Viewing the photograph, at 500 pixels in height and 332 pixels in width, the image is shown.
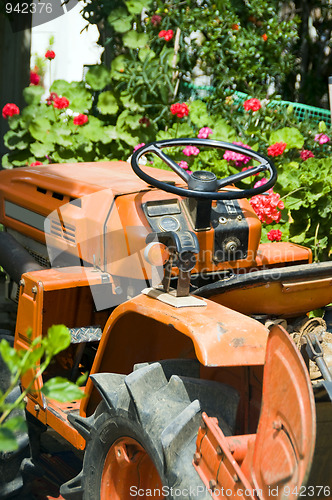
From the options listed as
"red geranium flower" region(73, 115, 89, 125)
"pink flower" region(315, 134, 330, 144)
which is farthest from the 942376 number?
"pink flower" region(315, 134, 330, 144)

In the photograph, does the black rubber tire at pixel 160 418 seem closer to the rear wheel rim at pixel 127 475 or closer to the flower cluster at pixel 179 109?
the rear wheel rim at pixel 127 475

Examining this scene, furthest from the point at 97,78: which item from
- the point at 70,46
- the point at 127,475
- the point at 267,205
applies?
the point at 70,46

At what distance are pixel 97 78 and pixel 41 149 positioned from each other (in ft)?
2.70

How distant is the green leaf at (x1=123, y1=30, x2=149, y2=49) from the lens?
5.41 m

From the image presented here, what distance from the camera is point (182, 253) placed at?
1938mm

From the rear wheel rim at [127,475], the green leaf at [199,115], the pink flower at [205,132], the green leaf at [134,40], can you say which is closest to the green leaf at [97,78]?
the green leaf at [134,40]

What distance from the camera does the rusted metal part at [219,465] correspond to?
1505 mm

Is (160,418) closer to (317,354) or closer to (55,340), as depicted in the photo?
(317,354)

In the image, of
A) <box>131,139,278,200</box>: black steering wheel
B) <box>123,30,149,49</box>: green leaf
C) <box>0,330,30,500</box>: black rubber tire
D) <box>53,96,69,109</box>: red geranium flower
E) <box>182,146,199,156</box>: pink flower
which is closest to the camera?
<box>131,139,278,200</box>: black steering wheel

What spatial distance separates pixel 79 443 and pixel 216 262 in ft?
2.64

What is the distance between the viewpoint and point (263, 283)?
200 centimetres

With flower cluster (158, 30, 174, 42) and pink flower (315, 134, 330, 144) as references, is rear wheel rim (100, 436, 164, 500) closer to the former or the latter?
pink flower (315, 134, 330, 144)
